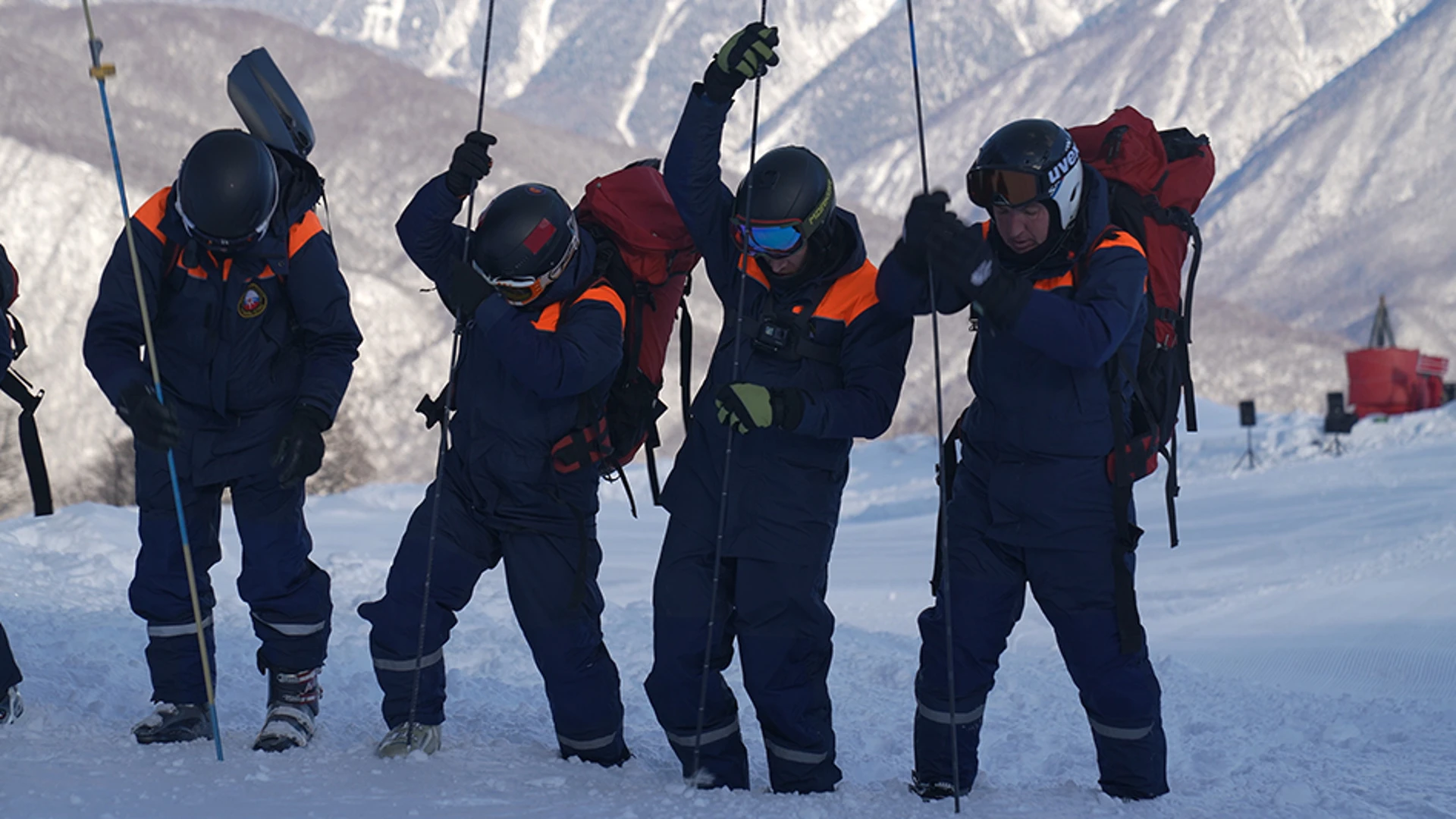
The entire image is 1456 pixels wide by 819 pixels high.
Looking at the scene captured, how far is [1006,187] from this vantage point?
4.11 m

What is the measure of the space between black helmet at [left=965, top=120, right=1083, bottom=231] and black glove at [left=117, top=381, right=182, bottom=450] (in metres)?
2.45

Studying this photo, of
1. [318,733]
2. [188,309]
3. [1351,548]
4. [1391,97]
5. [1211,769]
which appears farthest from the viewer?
[1391,97]

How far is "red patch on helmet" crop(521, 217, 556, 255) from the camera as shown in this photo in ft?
14.0

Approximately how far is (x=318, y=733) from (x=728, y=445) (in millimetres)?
1810

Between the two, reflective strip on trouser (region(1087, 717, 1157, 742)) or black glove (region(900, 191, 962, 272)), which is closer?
black glove (region(900, 191, 962, 272))

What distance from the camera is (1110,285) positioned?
13.1 ft

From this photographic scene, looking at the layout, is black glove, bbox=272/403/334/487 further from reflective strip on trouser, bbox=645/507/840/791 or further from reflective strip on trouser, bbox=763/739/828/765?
reflective strip on trouser, bbox=763/739/828/765

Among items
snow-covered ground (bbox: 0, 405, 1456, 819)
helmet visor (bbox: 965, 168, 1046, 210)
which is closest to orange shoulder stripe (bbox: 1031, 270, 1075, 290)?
helmet visor (bbox: 965, 168, 1046, 210)

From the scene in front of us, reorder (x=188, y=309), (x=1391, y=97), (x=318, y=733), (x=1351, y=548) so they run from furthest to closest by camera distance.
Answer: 1. (x=1391, y=97)
2. (x=1351, y=548)
3. (x=318, y=733)
4. (x=188, y=309)

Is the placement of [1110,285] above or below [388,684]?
above

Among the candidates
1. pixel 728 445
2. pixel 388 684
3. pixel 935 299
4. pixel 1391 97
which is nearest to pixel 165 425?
pixel 388 684

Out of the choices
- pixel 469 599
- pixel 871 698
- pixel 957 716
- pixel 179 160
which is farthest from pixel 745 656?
pixel 179 160

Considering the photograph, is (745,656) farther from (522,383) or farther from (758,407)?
(522,383)

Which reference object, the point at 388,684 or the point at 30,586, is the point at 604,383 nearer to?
the point at 388,684
